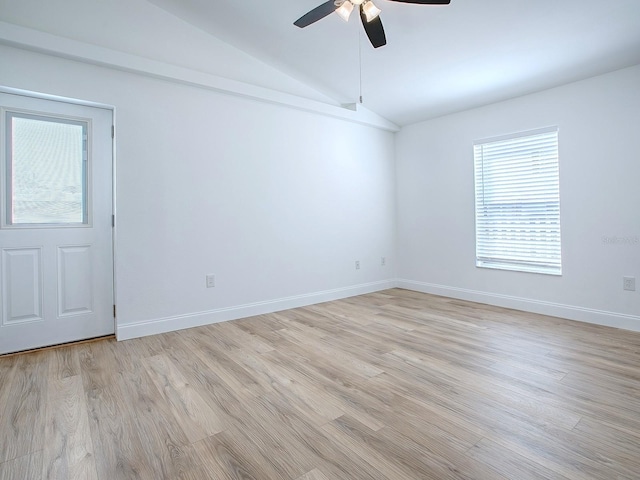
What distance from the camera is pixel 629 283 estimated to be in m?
2.98

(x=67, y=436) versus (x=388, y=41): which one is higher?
(x=388, y=41)

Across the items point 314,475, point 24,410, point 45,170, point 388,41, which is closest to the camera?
point 314,475

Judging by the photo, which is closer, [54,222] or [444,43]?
[54,222]

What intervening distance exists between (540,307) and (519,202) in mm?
1208

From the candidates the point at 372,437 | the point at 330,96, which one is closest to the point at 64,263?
the point at 372,437

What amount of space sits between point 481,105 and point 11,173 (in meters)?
4.85

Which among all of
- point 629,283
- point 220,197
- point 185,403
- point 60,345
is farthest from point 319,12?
point 629,283

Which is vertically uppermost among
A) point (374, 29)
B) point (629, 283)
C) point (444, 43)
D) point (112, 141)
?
point (444, 43)

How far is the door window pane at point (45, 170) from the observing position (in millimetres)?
2609

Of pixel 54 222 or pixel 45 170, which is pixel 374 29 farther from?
pixel 54 222

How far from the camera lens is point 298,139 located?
3.99 m

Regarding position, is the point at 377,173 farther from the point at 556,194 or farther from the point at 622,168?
the point at 622,168

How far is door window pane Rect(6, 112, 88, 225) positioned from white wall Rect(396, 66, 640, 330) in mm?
4181

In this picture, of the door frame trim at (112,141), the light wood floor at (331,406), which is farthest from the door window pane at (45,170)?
the light wood floor at (331,406)
